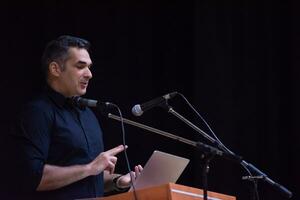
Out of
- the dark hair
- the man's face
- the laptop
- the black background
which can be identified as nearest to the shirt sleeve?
the man's face

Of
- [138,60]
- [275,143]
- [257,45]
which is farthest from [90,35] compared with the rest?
[275,143]

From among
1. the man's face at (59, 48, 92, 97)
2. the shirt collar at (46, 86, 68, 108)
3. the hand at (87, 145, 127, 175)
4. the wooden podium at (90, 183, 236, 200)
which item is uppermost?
the man's face at (59, 48, 92, 97)

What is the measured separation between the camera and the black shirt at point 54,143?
10.4 ft

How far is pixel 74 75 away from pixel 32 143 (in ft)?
1.68

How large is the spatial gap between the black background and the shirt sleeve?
4.14 ft

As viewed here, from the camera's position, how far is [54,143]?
3297mm

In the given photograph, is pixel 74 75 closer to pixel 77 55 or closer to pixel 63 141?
pixel 77 55

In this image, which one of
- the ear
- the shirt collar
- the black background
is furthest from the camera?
the black background

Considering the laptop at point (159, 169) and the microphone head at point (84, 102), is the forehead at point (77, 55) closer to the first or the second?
the microphone head at point (84, 102)

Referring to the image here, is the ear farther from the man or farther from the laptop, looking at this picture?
the laptop

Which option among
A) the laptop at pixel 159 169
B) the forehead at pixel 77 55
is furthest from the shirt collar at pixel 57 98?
the laptop at pixel 159 169

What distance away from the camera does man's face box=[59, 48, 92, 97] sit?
3.52 m

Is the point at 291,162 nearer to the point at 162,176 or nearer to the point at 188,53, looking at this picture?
the point at 188,53

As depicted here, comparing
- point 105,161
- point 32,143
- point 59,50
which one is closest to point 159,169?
point 105,161
